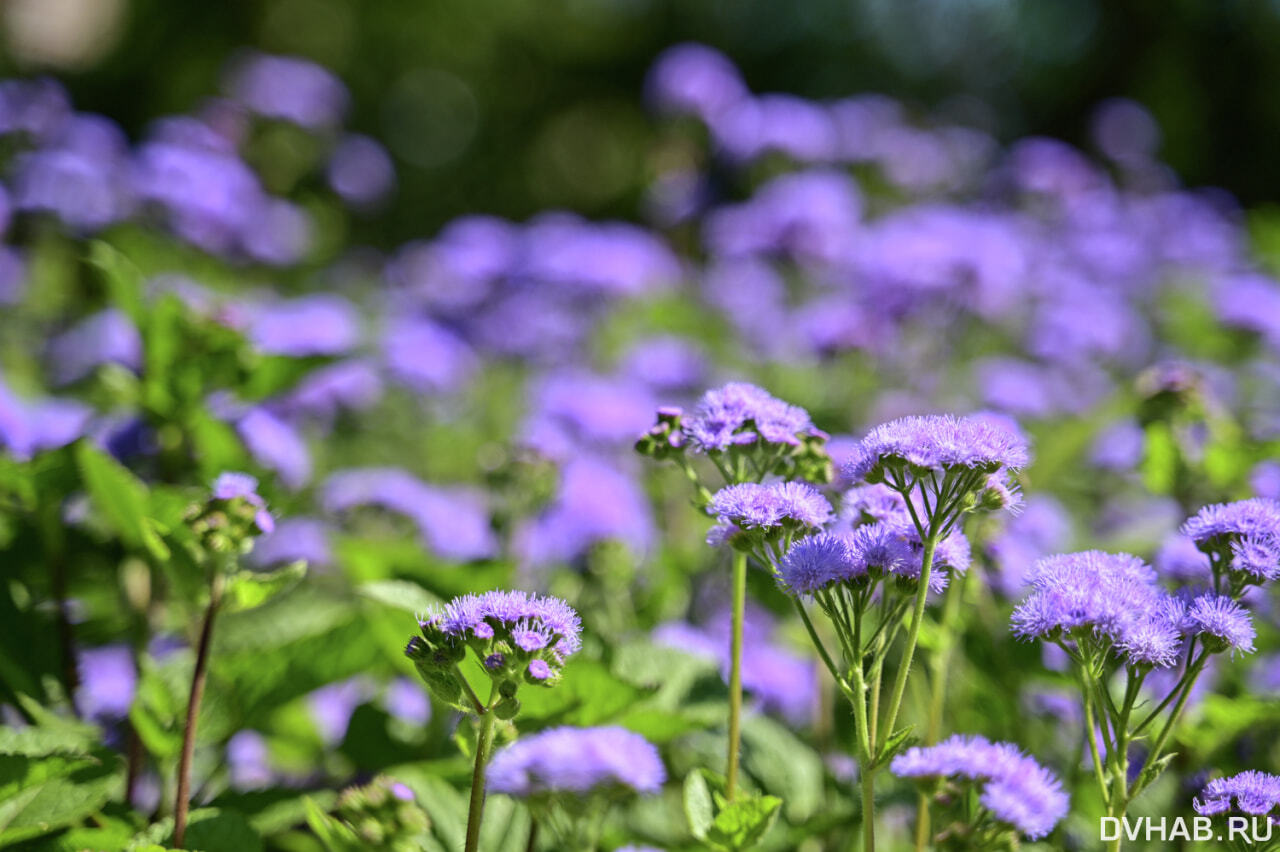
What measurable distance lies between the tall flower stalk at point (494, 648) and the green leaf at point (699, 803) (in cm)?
27

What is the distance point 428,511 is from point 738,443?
1.38 m

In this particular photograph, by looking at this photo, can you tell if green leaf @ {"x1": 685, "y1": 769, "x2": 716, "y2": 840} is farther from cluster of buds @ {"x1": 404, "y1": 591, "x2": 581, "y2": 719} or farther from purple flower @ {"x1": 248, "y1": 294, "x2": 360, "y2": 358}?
purple flower @ {"x1": 248, "y1": 294, "x2": 360, "y2": 358}

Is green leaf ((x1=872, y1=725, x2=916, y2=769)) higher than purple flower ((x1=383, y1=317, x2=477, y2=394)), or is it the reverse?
purple flower ((x1=383, y1=317, x2=477, y2=394))

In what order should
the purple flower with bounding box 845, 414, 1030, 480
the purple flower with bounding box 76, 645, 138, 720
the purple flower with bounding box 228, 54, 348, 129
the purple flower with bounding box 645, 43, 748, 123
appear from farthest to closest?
the purple flower with bounding box 228, 54, 348, 129 < the purple flower with bounding box 645, 43, 748, 123 < the purple flower with bounding box 76, 645, 138, 720 < the purple flower with bounding box 845, 414, 1030, 480

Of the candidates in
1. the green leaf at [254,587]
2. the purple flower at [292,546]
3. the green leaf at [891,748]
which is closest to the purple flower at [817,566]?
A: the green leaf at [891,748]

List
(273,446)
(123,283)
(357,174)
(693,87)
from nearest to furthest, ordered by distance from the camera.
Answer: (123,283)
(273,446)
(693,87)
(357,174)

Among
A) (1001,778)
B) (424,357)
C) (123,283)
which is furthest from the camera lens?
(424,357)

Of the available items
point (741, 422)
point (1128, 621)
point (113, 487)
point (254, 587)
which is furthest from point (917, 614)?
point (113, 487)

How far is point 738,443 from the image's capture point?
4.20ft

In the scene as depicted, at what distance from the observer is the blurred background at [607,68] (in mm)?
11625

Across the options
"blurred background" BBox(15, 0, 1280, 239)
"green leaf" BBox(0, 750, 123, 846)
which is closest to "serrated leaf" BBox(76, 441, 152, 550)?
"green leaf" BBox(0, 750, 123, 846)

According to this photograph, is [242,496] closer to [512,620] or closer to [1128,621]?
[512,620]

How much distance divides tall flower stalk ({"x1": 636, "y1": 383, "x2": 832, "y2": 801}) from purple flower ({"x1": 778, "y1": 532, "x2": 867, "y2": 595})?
12cm

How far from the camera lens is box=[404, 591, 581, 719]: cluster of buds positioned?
111 cm
